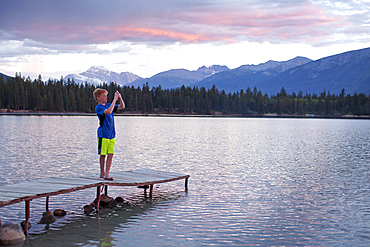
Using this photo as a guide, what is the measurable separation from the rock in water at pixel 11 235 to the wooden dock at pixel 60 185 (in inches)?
26.9

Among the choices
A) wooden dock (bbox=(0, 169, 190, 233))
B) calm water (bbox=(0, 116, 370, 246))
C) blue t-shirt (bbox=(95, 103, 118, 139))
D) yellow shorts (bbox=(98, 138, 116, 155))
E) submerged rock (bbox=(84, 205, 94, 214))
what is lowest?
calm water (bbox=(0, 116, 370, 246))

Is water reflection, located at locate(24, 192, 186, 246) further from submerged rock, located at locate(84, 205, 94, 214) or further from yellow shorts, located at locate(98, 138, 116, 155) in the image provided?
yellow shorts, located at locate(98, 138, 116, 155)

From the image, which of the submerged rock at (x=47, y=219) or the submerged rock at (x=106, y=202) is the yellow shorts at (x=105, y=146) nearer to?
the submerged rock at (x=106, y=202)

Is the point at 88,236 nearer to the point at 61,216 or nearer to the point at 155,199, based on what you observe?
the point at 61,216

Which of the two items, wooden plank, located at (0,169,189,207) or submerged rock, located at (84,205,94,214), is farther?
submerged rock, located at (84,205,94,214)

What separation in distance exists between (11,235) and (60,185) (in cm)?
306

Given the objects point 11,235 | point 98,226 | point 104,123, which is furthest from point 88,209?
point 11,235

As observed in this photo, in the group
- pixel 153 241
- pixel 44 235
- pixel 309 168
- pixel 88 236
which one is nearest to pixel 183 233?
pixel 153 241

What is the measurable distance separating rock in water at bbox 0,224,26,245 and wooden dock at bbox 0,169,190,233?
26.9 inches

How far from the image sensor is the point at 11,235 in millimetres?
10570

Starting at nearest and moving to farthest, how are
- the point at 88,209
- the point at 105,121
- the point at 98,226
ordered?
the point at 98,226 → the point at 105,121 → the point at 88,209

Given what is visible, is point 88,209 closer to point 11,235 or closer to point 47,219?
point 47,219

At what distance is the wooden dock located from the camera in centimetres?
1160

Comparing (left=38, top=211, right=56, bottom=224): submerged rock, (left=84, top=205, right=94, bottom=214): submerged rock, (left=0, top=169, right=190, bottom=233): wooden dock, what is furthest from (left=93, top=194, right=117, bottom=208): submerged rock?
(left=38, top=211, right=56, bottom=224): submerged rock
